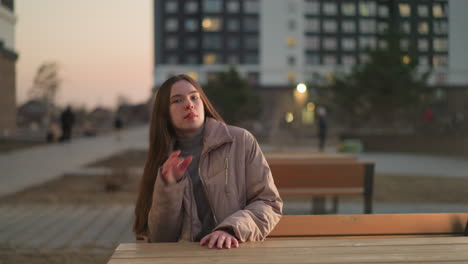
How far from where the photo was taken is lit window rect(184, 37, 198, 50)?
2771 inches

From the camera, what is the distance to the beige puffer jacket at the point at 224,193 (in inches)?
102

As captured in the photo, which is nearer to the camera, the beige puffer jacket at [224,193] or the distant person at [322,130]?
the beige puffer jacket at [224,193]

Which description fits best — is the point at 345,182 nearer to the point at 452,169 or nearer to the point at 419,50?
the point at 419,50

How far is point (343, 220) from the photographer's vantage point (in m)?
2.99

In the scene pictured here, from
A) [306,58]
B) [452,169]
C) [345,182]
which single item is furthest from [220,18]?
[345,182]

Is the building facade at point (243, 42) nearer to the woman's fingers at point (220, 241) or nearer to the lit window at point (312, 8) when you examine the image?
the lit window at point (312, 8)

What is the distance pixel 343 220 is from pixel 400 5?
2.42 meters

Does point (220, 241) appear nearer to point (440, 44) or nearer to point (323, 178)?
point (440, 44)

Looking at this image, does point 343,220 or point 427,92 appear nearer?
point 343,220

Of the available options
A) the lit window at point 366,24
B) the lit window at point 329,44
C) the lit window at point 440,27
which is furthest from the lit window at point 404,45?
the lit window at point 329,44

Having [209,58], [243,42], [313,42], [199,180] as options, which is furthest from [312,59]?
[199,180]

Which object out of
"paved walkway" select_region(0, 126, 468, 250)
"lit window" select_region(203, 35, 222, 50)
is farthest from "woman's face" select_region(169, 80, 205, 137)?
"lit window" select_region(203, 35, 222, 50)

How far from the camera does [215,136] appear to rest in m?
2.66

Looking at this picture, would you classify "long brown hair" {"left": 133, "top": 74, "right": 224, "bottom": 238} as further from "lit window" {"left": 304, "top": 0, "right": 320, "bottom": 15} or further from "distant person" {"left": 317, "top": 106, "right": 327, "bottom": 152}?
"lit window" {"left": 304, "top": 0, "right": 320, "bottom": 15}
